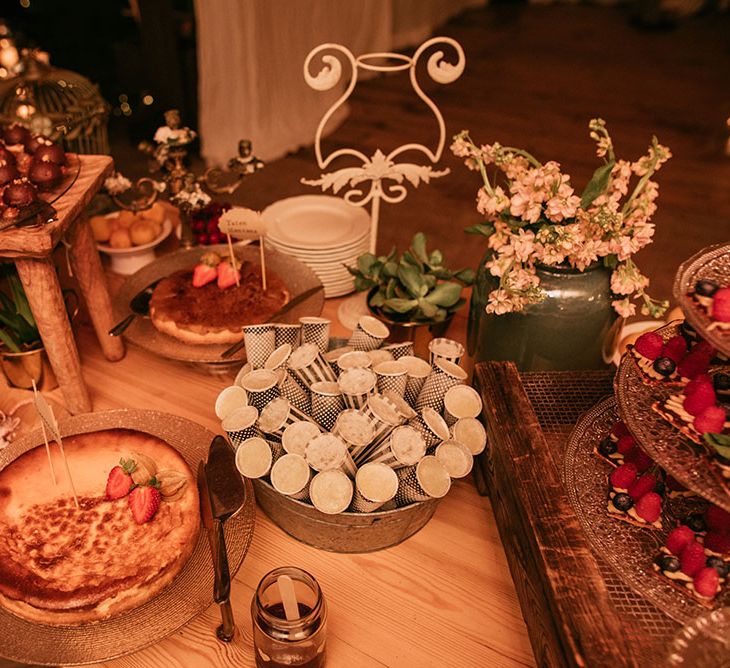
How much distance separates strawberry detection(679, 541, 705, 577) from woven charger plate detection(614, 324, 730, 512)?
10 cm

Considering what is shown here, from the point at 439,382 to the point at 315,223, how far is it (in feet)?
2.45

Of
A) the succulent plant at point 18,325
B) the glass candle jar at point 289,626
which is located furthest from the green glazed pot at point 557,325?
the succulent plant at point 18,325

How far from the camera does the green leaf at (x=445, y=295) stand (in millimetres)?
1244

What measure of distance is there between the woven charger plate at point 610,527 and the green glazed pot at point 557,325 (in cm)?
14

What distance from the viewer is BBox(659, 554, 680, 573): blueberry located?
0.81 meters

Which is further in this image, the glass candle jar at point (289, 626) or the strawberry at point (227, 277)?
the strawberry at point (227, 277)

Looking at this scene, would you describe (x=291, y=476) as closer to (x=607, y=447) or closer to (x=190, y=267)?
(x=607, y=447)

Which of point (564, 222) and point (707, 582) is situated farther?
point (564, 222)

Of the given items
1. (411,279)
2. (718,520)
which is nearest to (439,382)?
(411,279)

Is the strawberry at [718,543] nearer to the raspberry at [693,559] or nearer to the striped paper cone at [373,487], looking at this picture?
the raspberry at [693,559]

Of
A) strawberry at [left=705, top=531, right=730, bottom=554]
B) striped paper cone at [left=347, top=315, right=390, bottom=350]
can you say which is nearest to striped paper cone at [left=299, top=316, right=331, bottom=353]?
striped paper cone at [left=347, top=315, right=390, bottom=350]

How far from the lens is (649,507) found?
0.86 metres

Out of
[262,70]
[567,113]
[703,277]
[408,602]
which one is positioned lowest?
[567,113]

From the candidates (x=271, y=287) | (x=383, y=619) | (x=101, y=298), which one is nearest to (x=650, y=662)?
(x=383, y=619)
